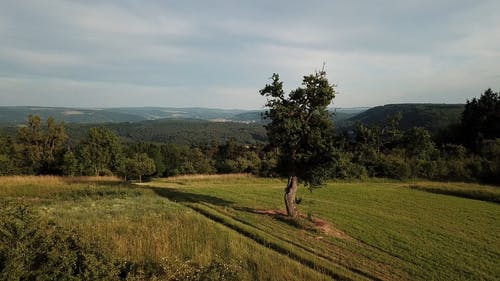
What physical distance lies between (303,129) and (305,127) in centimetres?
17

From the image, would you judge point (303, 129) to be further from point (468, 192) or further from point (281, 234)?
point (468, 192)

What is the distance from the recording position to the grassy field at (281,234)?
1088 centimetres

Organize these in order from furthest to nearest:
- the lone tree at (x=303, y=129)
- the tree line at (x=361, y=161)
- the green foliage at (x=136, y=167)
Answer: the green foliage at (x=136, y=167), the tree line at (x=361, y=161), the lone tree at (x=303, y=129)

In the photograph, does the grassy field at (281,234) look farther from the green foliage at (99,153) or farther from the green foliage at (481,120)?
the green foliage at (481,120)

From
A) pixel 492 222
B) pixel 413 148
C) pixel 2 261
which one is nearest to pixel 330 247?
pixel 2 261

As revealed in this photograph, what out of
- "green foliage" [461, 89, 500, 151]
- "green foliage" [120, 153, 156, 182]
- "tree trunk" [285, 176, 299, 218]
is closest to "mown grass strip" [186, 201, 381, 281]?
"tree trunk" [285, 176, 299, 218]

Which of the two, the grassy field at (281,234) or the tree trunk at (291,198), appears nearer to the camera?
the grassy field at (281,234)

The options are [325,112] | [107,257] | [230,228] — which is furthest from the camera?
[325,112]

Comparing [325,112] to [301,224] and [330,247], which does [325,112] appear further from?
[330,247]

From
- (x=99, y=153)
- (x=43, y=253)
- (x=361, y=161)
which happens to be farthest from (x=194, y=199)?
(x=99, y=153)

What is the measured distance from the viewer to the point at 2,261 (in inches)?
258

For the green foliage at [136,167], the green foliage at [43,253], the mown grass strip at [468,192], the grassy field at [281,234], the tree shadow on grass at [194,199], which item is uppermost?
the green foliage at [43,253]

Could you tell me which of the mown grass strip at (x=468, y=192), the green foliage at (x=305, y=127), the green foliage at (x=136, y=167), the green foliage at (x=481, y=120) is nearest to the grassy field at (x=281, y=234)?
the green foliage at (x=305, y=127)

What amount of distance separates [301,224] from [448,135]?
88.4 meters
